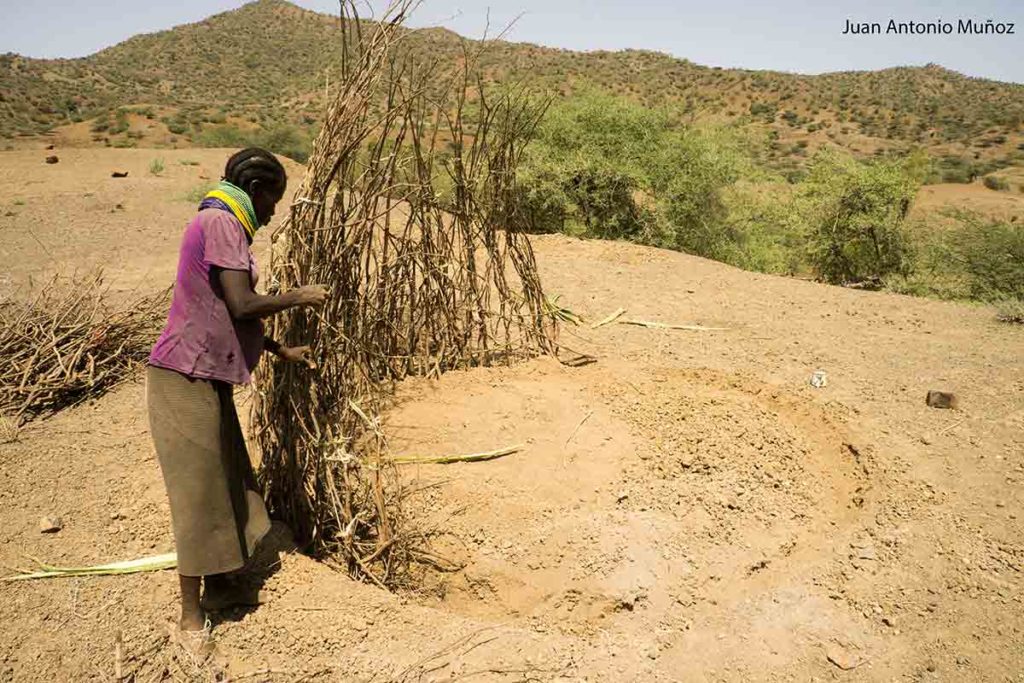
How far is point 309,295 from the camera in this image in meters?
2.43

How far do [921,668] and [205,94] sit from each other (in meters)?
34.4

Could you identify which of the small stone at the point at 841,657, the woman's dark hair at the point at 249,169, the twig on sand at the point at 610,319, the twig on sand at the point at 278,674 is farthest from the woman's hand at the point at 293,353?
the twig on sand at the point at 610,319

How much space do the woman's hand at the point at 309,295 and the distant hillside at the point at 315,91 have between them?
68.8ft

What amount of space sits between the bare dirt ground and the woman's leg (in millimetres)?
91

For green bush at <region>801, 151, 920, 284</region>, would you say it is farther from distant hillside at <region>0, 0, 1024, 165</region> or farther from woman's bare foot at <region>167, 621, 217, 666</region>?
distant hillside at <region>0, 0, 1024, 165</region>

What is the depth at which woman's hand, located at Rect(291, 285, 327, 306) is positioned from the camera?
240 centimetres

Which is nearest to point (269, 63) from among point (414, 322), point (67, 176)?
point (67, 176)

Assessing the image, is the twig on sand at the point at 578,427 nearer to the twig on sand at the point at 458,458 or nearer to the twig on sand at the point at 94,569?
the twig on sand at the point at 458,458

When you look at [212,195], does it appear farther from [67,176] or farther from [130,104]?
[130,104]

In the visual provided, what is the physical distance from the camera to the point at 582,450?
3549 millimetres

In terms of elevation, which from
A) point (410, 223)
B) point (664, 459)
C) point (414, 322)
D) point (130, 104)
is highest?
point (130, 104)

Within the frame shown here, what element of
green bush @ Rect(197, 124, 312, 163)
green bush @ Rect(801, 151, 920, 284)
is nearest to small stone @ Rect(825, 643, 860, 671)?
green bush @ Rect(801, 151, 920, 284)

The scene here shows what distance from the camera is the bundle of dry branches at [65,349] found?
4121 mm

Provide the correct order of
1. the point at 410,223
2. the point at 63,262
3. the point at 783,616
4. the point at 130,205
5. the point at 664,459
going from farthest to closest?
1. the point at 130,205
2. the point at 63,262
3. the point at 410,223
4. the point at 664,459
5. the point at 783,616
